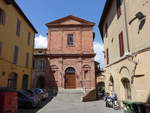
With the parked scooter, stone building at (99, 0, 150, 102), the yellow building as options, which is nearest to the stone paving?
the parked scooter

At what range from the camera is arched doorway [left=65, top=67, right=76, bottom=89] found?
83.8 feet

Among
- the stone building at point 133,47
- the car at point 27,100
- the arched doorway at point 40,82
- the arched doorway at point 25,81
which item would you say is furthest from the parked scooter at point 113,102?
the arched doorway at point 40,82

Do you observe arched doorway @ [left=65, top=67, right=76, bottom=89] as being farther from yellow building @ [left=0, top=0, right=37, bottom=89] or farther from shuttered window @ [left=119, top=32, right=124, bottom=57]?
shuttered window @ [left=119, top=32, right=124, bottom=57]

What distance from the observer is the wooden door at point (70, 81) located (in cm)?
2553

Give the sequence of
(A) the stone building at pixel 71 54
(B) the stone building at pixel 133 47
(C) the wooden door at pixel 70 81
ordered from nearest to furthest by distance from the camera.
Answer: (B) the stone building at pixel 133 47 → (A) the stone building at pixel 71 54 → (C) the wooden door at pixel 70 81

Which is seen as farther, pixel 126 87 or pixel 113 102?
pixel 113 102

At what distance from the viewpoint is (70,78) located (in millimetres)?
25812

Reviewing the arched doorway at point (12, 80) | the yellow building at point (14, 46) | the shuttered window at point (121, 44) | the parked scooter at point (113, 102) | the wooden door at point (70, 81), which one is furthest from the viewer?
the wooden door at point (70, 81)

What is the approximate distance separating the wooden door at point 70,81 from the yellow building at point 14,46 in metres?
6.35

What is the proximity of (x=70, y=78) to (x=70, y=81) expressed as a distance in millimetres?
474

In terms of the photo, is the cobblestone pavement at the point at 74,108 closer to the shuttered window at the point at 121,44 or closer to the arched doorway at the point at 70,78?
the shuttered window at the point at 121,44

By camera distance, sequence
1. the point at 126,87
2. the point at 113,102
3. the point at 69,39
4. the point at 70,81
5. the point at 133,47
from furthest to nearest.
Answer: the point at 69,39 → the point at 70,81 → the point at 113,102 → the point at 126,87 → the point at 133,47

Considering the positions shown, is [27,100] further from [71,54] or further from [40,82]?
[40,82]

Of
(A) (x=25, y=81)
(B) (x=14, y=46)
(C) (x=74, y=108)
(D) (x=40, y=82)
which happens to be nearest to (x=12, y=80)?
(B) (x=14, y=46)
